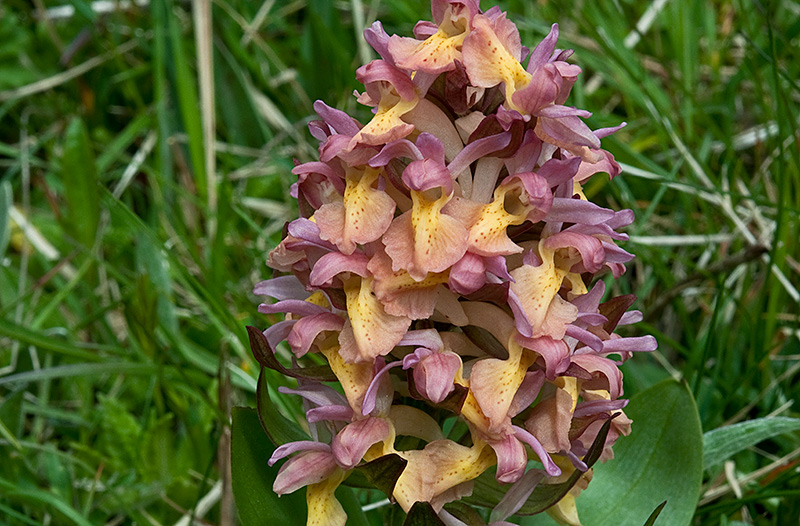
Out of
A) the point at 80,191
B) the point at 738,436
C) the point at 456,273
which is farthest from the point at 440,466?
the point at 80,191

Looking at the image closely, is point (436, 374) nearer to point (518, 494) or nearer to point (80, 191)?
point (518, 494)

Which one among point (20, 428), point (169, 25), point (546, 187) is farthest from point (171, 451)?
point (169, 25)

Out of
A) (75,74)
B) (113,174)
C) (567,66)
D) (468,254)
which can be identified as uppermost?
(567,66)

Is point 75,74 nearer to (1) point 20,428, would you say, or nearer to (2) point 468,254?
(1) point 20,428

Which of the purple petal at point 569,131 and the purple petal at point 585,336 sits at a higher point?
the purple petal at point 569,131

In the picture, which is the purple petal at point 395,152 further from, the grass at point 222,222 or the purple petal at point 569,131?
the grass at point 222,222

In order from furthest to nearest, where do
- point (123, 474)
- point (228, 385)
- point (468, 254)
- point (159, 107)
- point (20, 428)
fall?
1. point (159, 107)
2. point (20, 428)
3. point (123, 474)
4. point (228, 385)
5. point (468, 254)

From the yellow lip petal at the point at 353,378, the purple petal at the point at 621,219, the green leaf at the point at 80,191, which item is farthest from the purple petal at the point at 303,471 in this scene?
the green leaf at the point at 80,191
